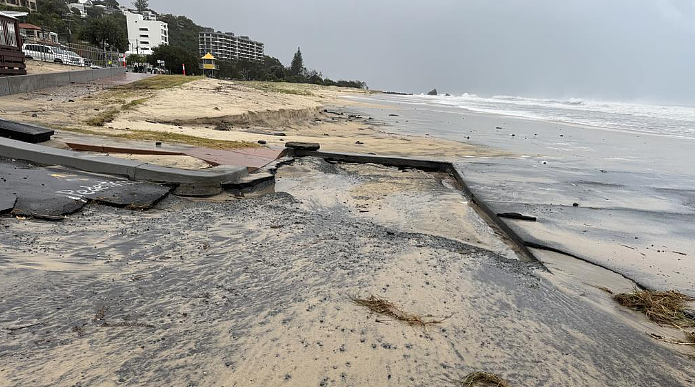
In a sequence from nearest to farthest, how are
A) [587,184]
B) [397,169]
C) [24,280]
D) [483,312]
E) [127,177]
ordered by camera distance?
1. [24,280]
2. [483,312]
3. [127,177]
4. [587,184]
5. [397,169]

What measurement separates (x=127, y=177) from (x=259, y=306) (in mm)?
3162

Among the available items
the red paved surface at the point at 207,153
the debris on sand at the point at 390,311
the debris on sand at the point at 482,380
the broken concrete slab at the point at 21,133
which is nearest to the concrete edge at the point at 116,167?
the broken concrete slab at the point at 21,133

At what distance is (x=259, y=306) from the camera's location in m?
2.44

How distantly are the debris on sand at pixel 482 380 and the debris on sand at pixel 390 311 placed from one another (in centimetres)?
45

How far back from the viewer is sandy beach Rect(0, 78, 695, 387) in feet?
6.36

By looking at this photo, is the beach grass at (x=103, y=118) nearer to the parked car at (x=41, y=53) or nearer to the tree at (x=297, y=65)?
the parked car at (x=41, y=53)

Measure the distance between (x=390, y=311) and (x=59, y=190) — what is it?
11.3ft

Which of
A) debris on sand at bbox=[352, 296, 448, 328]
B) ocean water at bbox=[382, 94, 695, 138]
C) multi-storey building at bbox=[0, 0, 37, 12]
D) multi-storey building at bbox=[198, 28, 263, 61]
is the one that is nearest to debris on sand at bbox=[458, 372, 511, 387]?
debris on sand at bbox=[352, 296, 448, 328]

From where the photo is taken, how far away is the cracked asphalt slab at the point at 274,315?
1.89 m

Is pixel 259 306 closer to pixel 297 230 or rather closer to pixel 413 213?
pixel 297 230

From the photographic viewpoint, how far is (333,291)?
270 cm

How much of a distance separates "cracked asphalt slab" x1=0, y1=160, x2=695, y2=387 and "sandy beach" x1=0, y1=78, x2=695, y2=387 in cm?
1

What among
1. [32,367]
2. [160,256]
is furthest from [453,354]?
[160,256]

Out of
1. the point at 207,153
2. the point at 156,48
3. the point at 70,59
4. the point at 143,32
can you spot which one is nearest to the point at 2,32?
the point at 207,153
